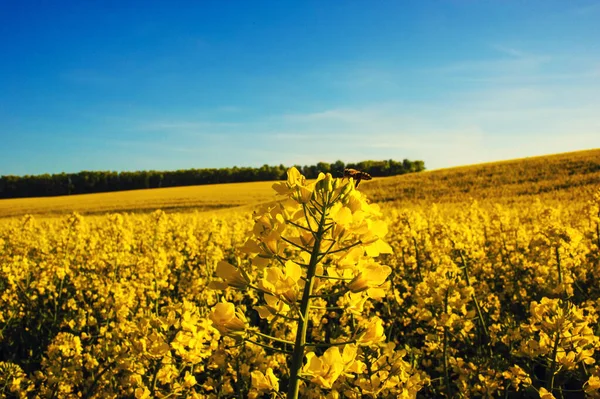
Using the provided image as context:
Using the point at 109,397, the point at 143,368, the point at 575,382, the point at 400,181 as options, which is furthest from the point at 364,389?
the point at 400,181

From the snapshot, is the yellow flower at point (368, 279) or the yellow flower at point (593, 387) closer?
the yellow flower at point (368, 279)

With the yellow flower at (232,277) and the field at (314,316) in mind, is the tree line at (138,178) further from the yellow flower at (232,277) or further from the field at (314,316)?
the yellow flower at (232,277)

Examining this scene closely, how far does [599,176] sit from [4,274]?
31.2 meters

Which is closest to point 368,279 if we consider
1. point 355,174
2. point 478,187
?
point 355,174

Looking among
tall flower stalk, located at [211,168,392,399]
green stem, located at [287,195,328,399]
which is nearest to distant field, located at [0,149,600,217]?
tall flower stalk, located at [211,168,392,399]

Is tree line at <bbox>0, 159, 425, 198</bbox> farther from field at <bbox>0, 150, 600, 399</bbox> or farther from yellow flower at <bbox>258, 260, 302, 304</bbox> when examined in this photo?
yellow flower at <bbox>258, 260, 302, 304</bbox>

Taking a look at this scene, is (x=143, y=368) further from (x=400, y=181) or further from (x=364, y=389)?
(x=400, y=181)

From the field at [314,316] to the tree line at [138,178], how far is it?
192 feet

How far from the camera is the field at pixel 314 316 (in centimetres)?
167

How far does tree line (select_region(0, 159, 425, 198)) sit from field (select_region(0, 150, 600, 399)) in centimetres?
5847

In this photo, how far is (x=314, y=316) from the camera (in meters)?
4.44

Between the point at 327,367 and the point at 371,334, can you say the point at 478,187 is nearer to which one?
the point at 371,334

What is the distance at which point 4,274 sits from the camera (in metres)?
5.58

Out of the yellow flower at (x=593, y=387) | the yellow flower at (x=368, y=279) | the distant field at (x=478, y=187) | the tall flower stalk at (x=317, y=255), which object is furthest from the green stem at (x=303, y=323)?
the distant field at (x=478, y=187)
